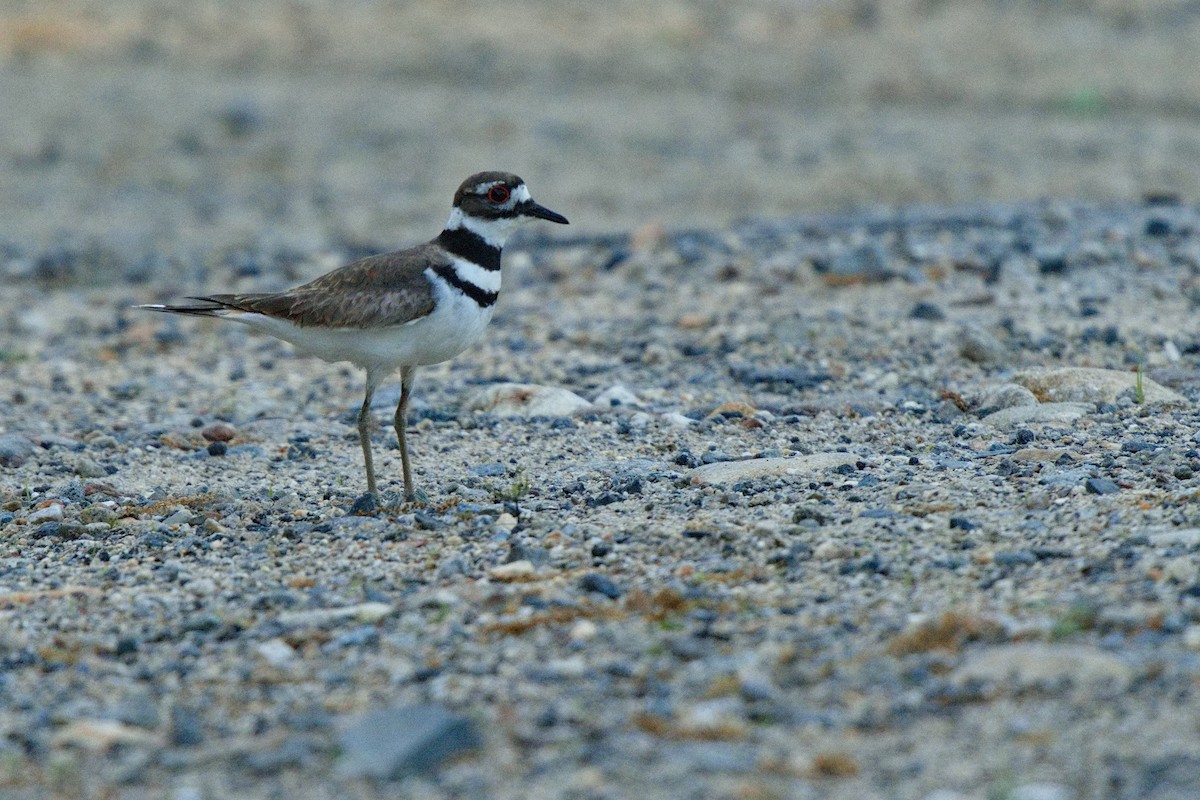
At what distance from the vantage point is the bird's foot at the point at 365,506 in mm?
5598

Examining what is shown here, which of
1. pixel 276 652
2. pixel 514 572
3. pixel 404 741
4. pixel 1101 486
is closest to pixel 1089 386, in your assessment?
pixel 1101 486

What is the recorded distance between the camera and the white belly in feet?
18.2

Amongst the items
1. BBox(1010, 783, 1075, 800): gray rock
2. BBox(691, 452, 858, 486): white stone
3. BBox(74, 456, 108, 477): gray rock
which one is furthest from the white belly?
BBox(1010, 783, 1075, 800): gray rock

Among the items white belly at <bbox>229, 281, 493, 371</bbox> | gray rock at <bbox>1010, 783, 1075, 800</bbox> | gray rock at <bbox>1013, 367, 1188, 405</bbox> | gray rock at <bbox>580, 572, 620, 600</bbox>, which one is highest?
white belly at <bbox>229, 281, 493, 371</bbox>

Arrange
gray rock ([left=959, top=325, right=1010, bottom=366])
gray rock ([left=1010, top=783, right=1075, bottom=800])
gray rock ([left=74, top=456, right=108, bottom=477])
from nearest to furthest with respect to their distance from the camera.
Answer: gray rock ([left=1010, top=783, right=1075, bottom=800]) → gray rock ([left=74, top=456, right=108, bottom=477]) → gray rock ([left=959, top=325, right=1010, bottom=366])

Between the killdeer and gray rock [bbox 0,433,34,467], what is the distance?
3.88 ft

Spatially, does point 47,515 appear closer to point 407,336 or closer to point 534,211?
point 407,336

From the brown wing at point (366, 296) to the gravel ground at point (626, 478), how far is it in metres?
0.70

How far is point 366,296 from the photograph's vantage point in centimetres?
557

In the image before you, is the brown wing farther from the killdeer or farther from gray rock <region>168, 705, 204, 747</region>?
gray rock <region>168, 705, 204, 747</region>

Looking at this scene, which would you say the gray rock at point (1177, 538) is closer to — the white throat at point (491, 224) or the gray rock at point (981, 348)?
the white throat at point (491, 224)

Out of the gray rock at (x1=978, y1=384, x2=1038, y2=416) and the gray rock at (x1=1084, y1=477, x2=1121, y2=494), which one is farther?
the gray rock at (x1=978, y1=384, x2=1038, y2=416)

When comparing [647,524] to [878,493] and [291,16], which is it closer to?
[878,493]

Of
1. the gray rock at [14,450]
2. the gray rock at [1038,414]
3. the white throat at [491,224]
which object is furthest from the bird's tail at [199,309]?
the gray rock at [1038,414]
